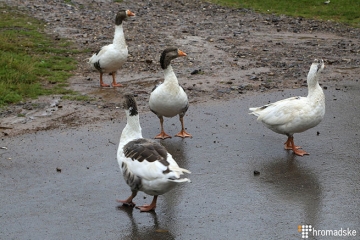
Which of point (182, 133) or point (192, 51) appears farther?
point (192, 51)

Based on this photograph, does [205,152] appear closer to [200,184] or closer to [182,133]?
[182,133]

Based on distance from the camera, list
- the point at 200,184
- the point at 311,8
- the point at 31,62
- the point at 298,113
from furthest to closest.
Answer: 1. the point at 311,8
2. the point at 31,62
3. the point at 298,113
4. the point at 200,184

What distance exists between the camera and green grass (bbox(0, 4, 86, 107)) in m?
12.7

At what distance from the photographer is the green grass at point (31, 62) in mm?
12656

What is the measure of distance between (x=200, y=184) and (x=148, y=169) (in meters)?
1.52

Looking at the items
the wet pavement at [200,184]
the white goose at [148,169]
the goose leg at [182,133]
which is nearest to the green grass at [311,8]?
the wet pavement at [200,184]

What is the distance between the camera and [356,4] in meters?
22.5

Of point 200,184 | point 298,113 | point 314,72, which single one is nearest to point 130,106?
point 200,184

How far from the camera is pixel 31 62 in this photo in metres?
14.7

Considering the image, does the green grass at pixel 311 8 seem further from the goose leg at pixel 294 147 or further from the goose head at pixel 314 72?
the goose leg at pixel 294 147

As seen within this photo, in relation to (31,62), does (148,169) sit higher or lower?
higher

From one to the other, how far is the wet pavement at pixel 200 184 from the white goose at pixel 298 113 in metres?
0.44

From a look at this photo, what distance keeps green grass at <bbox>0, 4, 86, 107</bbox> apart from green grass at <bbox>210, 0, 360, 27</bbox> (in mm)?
9257

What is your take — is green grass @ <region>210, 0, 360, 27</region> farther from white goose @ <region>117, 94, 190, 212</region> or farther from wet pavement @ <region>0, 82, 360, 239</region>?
white goose @ <region>117, 94, 190, 212</region>
